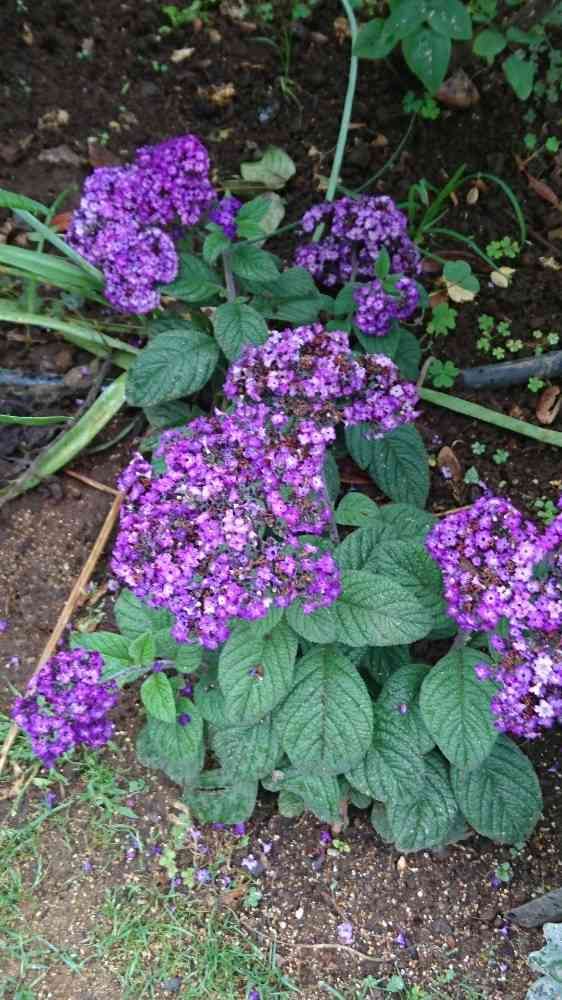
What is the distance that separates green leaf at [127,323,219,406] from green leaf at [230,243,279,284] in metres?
0.24

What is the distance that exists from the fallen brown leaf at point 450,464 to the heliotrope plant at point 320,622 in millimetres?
575

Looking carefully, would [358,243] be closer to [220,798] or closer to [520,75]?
[520,75]

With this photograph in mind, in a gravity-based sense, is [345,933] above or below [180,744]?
below

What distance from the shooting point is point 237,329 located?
235cm

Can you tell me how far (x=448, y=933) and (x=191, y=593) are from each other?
4.00 feet

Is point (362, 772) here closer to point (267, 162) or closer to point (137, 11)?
point (267, 162)

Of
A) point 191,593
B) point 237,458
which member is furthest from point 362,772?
point 237,458

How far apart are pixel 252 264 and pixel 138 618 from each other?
3.22 feet

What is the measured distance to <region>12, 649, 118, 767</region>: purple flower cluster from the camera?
1894 mm

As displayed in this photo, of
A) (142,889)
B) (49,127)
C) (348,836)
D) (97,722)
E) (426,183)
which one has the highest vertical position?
(426,183)

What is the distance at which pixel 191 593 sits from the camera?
5.59ft

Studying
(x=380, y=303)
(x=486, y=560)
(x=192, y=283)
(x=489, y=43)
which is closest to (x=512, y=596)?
(x=486, y=560)

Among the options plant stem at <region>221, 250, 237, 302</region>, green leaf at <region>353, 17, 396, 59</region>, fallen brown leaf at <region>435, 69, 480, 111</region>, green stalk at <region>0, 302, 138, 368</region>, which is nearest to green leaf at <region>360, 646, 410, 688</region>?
plant stem at <region>221, 250, 237, 302</region>

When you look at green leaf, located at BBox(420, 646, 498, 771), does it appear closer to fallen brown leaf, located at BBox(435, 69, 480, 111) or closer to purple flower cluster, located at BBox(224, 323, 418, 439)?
purple flower cluster, located at BBox(224, 323, 418, 439)
